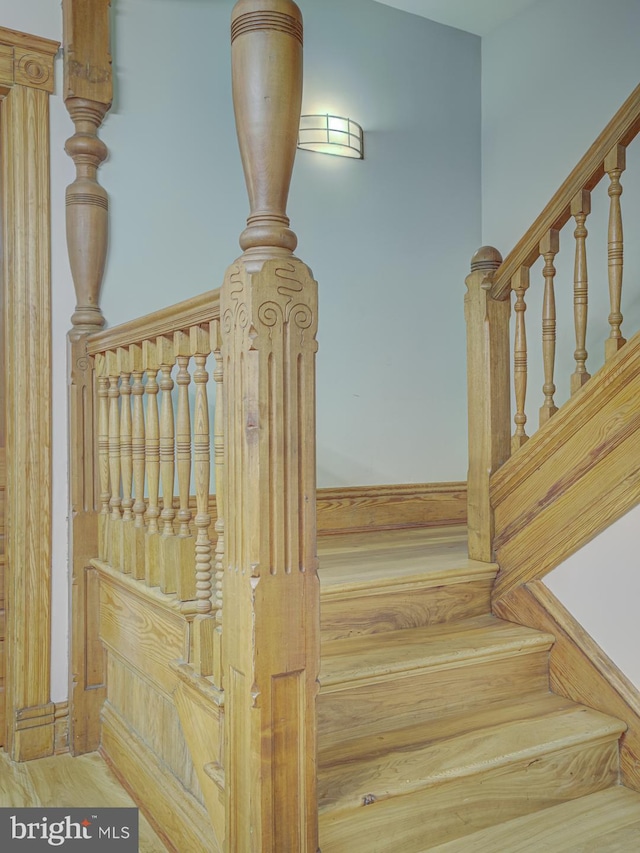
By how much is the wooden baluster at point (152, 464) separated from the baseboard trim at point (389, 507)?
121cm

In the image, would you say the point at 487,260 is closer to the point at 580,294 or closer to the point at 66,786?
the point at 580,294

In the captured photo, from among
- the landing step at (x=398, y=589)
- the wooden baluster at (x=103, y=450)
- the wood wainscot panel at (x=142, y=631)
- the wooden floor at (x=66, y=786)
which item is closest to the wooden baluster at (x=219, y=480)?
the wood wainscot panel at (x=142, y=631)

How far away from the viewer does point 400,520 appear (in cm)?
330

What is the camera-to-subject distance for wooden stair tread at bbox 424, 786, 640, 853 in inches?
60.5

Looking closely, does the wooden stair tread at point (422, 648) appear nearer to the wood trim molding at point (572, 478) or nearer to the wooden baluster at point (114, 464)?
the wood trim molding at point (572, 478)

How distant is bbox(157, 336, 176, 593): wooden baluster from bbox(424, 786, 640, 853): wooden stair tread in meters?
0.86

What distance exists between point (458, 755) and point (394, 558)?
0.86m

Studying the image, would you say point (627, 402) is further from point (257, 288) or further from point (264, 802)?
point (264, 802)

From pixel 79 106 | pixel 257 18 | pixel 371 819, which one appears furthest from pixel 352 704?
pixel 79 106

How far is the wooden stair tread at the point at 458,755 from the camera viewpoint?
1511 mm

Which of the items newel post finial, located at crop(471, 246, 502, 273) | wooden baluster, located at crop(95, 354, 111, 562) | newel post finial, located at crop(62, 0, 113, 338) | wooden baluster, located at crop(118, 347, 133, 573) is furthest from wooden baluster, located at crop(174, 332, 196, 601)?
newel post finial, located at crop(471, 246, 502, 273)

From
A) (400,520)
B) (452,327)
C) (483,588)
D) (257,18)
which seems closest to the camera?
(257,18)

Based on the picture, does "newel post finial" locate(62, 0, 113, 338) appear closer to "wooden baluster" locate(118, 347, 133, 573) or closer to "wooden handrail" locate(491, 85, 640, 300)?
"wooden baluster" locate(118, 347, 133, 573)

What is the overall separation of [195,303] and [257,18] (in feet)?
1.88
